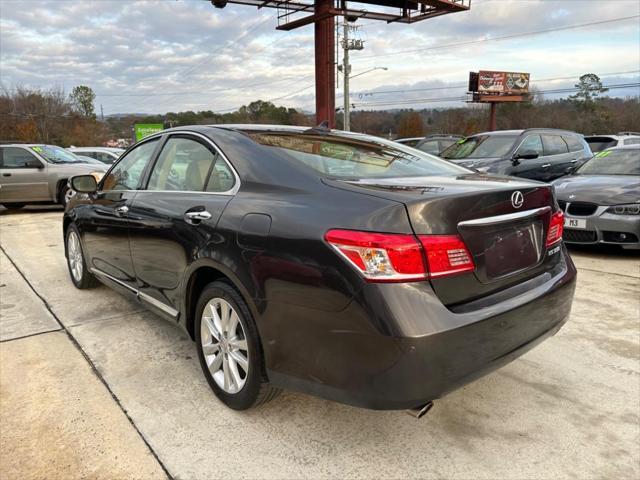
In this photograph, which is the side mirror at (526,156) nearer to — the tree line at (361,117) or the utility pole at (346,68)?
the utility pole at (346,68)

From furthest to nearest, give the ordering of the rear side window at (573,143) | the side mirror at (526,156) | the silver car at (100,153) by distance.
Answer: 1. the silver car at (100,153)
2. the rear side window at (573,143)
3. the side mirror at (526,156)

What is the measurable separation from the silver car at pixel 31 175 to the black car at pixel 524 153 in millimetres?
7872

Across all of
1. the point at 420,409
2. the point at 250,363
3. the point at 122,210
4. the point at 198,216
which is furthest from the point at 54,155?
the point at 420,409

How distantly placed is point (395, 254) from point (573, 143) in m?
10.1

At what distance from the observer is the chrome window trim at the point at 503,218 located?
2.10m

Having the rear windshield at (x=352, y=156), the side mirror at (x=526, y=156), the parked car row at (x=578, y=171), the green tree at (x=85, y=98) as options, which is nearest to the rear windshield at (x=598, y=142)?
the parked car row at (x=578, y=171)

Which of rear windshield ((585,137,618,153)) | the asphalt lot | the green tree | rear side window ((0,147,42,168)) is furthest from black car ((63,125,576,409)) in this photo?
the green tree

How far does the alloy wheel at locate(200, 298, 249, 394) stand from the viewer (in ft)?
8.45

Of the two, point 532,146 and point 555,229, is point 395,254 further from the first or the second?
point 532,146

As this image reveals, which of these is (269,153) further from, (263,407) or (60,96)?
(60,96)

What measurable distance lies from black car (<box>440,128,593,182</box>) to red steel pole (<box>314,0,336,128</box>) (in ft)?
71.3

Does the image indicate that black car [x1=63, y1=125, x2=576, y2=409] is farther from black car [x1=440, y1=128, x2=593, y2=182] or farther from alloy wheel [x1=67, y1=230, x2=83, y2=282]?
black car [x1=440, y1=128, x2=593, y2=182]

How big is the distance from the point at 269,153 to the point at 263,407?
139 centimetres

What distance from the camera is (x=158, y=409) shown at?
9.02 feet
